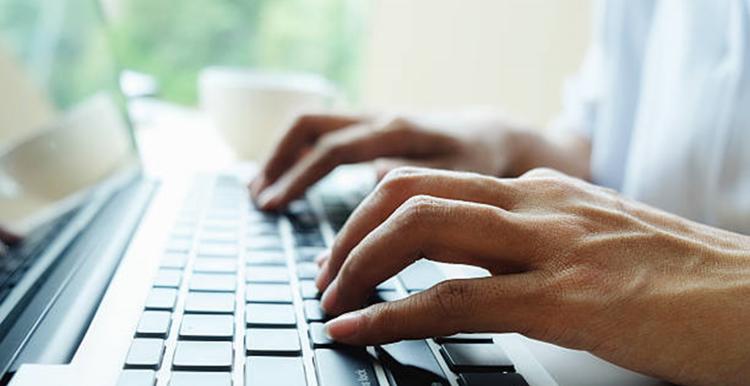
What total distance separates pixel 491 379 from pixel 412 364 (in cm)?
3

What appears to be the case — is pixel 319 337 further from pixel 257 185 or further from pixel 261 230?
pixel 257 185

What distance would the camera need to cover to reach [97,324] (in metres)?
0.36

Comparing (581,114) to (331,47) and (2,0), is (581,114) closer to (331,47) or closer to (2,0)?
(2,0)

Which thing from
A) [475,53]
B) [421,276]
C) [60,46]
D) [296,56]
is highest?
[296,56]

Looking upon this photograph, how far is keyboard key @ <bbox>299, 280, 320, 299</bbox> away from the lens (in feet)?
1.34

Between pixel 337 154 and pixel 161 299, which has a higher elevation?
pixel 337 154

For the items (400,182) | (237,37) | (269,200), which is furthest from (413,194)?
(237,37)

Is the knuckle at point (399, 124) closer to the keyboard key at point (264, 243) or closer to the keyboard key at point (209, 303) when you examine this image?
the keyboard key at point (264, 243)

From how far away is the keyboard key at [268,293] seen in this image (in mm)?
396

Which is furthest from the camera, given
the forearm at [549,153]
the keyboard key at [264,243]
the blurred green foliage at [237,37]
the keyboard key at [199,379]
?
the blurred green foliage at [237,37]

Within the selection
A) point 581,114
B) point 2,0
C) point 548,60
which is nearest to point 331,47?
point 548,60

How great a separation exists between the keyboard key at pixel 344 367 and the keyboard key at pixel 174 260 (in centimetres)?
15

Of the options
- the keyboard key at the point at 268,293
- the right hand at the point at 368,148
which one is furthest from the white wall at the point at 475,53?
the keyboard key at the point at 268,293

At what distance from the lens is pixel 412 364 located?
0.32m
